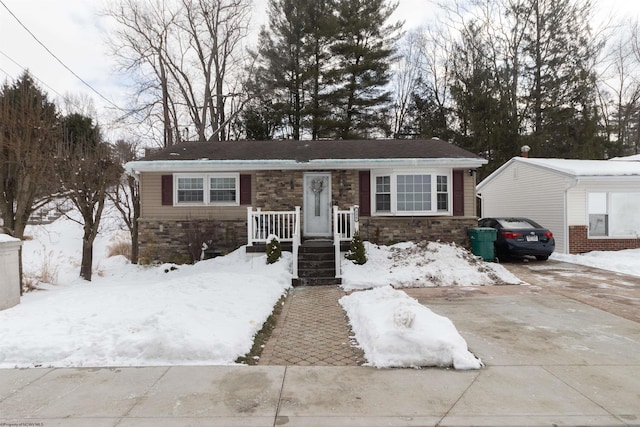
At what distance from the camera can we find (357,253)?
30.0 ft

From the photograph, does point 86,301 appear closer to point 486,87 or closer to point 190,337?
point 190,337

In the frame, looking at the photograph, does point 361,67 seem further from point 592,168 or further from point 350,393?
point 350,393

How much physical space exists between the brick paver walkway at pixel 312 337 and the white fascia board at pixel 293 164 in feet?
16.2

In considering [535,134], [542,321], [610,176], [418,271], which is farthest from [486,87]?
[542,321]

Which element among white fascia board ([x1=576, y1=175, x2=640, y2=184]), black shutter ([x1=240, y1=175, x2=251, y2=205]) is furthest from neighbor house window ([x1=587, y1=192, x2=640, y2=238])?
black shutter ([x1=240, y1=175, x2=251, y2=205])

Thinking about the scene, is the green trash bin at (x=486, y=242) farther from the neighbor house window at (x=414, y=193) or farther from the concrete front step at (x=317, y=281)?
the concrete front step at (x=317, y=281)

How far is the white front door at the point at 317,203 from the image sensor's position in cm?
1118

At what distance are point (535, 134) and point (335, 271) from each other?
18.5 m

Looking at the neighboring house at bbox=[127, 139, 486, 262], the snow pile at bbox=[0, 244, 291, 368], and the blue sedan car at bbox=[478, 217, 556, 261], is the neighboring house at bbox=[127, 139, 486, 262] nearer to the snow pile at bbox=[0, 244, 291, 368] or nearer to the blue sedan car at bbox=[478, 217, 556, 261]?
the blue sedan car at bbox=[478, 217, 556, 261]

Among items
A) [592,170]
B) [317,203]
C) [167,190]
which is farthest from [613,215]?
[167,190]

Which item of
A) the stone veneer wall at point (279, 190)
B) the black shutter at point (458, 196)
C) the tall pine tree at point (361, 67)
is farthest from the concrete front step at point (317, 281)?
the tall pine tree at point (361, 67)

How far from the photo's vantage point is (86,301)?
559 centimetres

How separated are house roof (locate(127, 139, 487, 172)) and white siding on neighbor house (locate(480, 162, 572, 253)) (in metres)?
3.77

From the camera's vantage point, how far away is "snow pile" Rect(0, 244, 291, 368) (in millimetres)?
3916
